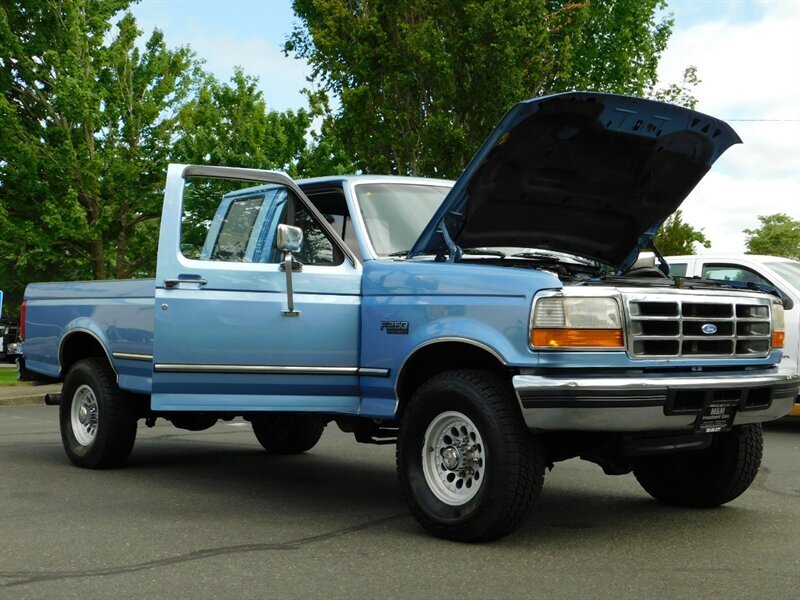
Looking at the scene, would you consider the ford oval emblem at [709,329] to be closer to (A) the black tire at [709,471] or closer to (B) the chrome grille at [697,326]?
(B) the chrome grille at [697,326]

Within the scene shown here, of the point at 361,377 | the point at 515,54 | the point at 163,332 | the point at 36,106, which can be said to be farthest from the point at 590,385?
the point at 36,106

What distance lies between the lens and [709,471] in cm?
667

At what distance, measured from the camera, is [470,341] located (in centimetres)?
566

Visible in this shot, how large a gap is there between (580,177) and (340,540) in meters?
2.62

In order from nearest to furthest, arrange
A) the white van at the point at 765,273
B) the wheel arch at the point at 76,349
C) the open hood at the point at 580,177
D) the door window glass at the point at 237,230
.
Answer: the open hood at the point at 580,177 → the door window glass at the point at 237,230 → the wheel arch at the point at 76,349 → the white van at the point at 765,273

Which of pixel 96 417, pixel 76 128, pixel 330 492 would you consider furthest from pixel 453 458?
pixel 76 128

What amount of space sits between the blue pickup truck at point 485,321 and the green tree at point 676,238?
33.8 metres

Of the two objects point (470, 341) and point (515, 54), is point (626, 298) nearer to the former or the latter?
point (470, 341)

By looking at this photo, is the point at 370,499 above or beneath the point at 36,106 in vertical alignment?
beneath

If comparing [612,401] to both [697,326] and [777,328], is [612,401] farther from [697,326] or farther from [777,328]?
[777,328]

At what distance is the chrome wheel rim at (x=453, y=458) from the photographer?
5.66 m

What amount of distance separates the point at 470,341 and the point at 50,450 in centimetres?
532

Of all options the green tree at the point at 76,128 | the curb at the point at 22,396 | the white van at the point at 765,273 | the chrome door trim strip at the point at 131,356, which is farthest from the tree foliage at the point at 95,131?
the chrome door trim strip at the point at 131,356

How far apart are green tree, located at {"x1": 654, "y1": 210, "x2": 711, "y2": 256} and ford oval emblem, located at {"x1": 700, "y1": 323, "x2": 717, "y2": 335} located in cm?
3462
